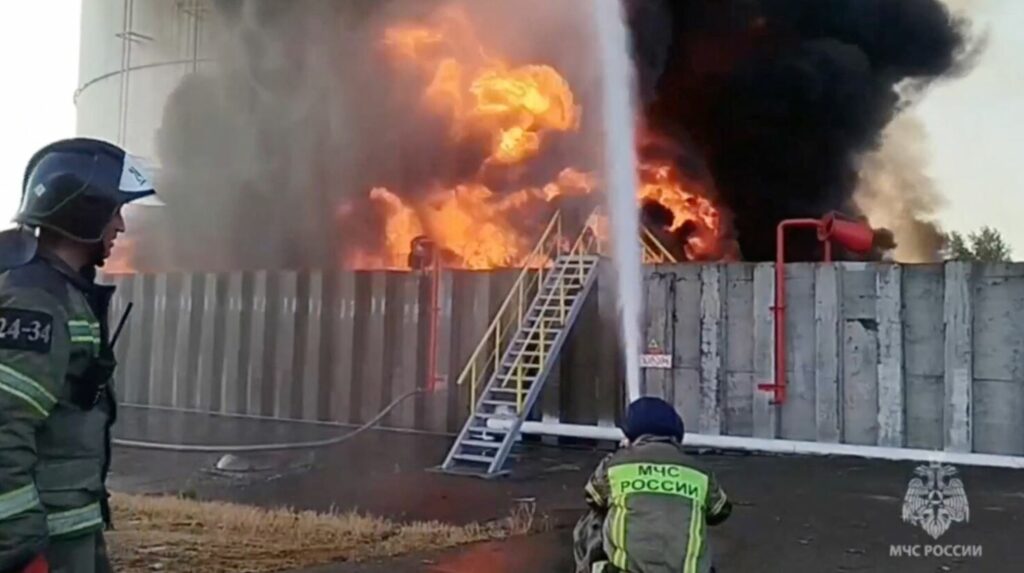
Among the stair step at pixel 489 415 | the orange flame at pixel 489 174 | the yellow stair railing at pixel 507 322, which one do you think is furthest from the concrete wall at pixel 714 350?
the orange flame at pixel 489 174

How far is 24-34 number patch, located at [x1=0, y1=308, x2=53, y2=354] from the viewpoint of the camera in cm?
228

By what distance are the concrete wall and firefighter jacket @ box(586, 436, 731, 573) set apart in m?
8.24

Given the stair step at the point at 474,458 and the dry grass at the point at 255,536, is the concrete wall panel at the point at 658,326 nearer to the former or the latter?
the stair step at the point at 474,458

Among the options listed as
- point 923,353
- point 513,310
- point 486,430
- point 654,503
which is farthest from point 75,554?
point 513,310

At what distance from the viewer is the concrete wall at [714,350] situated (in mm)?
10477

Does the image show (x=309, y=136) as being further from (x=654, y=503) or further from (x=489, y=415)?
(x=654, y=503)

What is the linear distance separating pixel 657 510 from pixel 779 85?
1862cm

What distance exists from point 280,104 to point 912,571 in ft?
59.0

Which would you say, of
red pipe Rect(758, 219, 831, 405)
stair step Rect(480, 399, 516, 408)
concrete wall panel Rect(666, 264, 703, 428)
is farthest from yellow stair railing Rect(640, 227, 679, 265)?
stair step Rect(480, 399, 516, 408)

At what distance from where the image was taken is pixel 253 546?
261 inches

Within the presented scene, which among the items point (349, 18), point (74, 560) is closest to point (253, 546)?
point (74, 560)

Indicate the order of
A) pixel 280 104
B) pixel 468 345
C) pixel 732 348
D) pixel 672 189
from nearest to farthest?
pixel 732 348 → pixel 468 345 → pixel 672 189 → pixel 280 104

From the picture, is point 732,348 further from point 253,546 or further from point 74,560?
point 74,560

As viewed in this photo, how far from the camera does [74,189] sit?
8.30 feet
